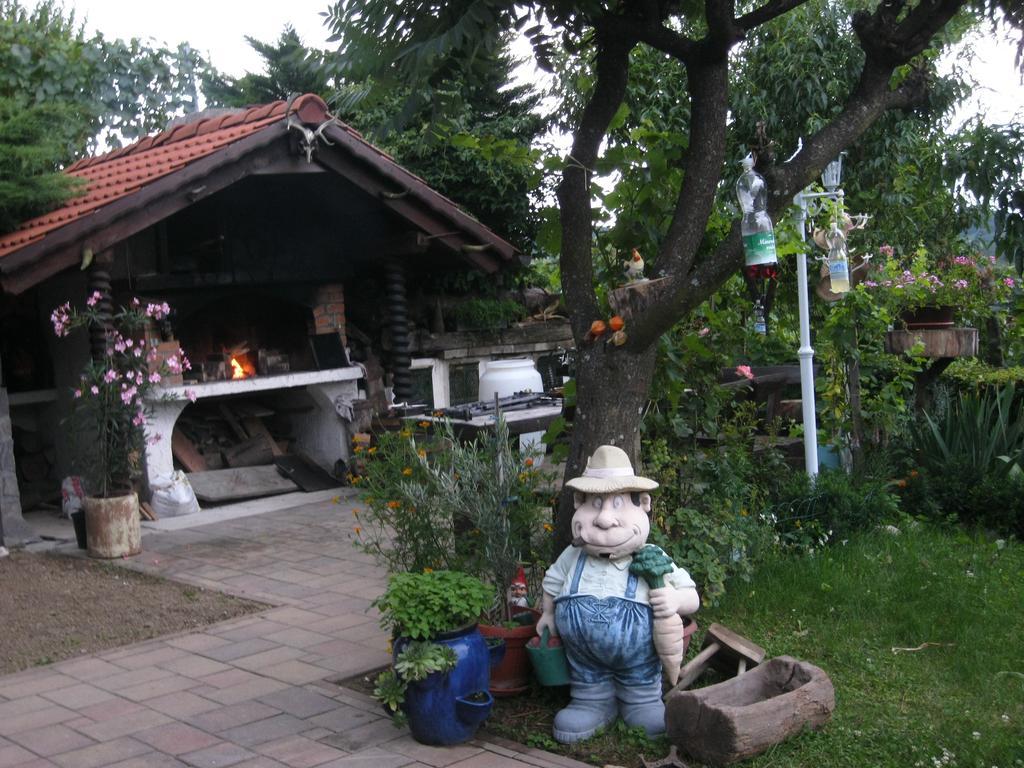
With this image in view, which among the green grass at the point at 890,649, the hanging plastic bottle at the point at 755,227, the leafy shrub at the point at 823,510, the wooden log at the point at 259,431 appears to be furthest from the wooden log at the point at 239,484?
the hanging plastic bottle at the point at 755,227

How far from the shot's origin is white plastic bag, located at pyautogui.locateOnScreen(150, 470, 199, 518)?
32.0 feet

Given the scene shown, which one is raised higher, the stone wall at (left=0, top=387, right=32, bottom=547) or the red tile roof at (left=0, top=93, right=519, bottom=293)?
the red tile roof at (left=0, top=93, right=519, bottom=293)

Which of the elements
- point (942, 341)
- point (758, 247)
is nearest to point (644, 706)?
point (758, 247)

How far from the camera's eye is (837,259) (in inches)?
277

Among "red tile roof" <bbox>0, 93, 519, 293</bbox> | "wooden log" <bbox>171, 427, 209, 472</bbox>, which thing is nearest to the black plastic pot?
"red tile roof" <bbox>0, 93, 519, 293</bbox>

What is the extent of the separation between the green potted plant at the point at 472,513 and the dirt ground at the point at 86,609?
5.99 feet

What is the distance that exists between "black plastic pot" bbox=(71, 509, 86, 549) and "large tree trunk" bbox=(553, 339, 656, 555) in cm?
491

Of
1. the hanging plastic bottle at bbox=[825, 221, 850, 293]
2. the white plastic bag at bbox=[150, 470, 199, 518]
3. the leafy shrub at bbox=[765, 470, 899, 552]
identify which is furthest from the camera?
the white plastic bag at bbox=[150, 470, 199, 518]

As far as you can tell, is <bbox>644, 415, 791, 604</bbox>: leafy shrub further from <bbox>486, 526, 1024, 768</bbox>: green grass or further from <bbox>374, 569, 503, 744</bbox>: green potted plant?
<bbox>374, 569, 503, 744</bbox>: green potted plant

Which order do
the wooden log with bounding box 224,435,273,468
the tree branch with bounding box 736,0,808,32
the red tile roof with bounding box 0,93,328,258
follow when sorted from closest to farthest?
1. the tree branch with bounding box 736,0,808,32
2. the red tile roof with bounding box 0,93,328,258
3. the wooden log with bounding box 224,435,273,468

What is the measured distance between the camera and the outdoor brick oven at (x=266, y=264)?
30.7ft

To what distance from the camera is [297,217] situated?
10836 mm

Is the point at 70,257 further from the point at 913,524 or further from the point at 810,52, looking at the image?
the point at 810,52

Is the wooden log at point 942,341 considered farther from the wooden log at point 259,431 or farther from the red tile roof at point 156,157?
the wooden log at point 259,431
